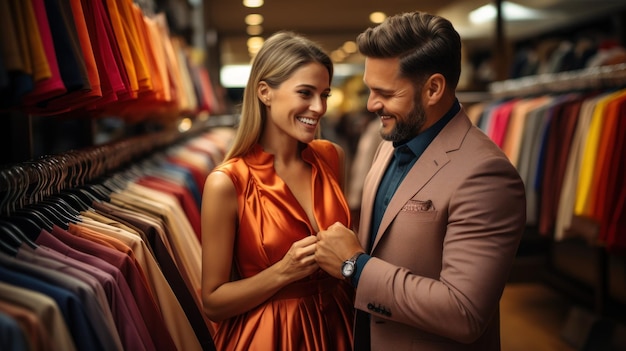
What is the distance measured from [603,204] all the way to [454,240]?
2352 mm

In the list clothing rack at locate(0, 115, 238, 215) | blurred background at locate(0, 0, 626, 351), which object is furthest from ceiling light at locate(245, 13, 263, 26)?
clothing rack at locate(0, 115, 238, 215)

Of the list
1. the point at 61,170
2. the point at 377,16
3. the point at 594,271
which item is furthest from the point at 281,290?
the point at 377,16

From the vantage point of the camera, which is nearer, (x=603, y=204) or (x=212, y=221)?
(x=212, y=221)

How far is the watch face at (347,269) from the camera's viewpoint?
1.88m

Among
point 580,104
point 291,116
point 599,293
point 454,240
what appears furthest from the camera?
point 599,293

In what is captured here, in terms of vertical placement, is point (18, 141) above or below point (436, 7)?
below

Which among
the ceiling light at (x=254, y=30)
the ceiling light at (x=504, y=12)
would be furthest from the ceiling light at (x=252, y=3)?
the ceiling light at (x=504, y=12)

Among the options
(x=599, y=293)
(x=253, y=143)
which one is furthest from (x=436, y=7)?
(x=253, y=143)

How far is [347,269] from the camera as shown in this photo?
189 centimetres

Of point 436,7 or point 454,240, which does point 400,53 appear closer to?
point 454,240

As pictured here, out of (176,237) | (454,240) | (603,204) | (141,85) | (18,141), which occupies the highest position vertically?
(141,85)

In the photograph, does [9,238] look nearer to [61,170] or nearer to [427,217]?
[61,170]

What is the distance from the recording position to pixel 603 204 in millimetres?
3736

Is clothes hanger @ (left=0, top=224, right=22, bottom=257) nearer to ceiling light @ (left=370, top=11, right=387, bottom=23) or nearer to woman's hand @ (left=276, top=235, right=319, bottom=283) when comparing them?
woman's hand @ (left=276, top=235, right=319, bottom=283)
